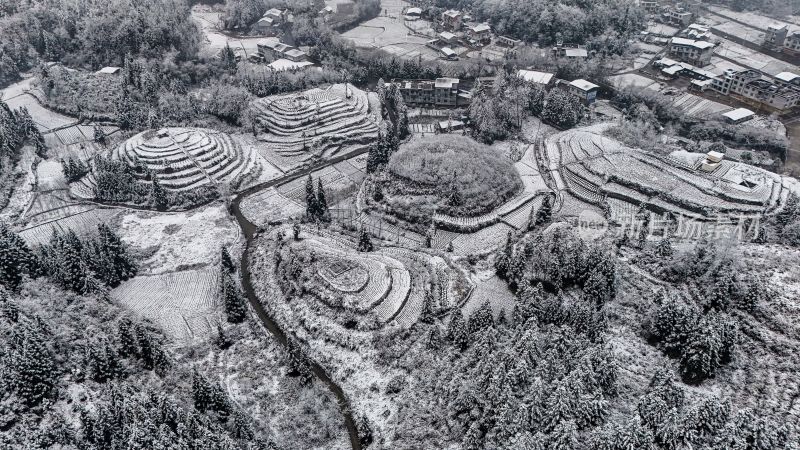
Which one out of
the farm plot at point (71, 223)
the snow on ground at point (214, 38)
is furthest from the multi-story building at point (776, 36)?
the farm plot at point (71, 223)

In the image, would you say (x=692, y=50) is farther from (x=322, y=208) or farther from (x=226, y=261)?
(x=226, y=261)

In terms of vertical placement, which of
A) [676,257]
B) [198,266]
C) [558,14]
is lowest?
[198,266]

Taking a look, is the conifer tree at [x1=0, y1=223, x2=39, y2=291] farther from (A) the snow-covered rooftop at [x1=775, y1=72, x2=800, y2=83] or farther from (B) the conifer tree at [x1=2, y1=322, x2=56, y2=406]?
(A) the snow-covered rooftop at [x1=775, y1=72, x2=800, y2=83]

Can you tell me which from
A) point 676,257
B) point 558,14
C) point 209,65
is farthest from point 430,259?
point 558,14

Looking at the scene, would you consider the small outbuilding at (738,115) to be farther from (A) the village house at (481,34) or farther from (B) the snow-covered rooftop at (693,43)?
(A) the village house at (481,34)

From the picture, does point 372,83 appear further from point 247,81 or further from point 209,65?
point 209,65

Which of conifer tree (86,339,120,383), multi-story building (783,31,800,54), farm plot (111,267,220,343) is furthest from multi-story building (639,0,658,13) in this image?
conifer tree (86,339,120,383)

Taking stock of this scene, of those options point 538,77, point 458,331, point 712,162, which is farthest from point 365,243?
point 538,77
